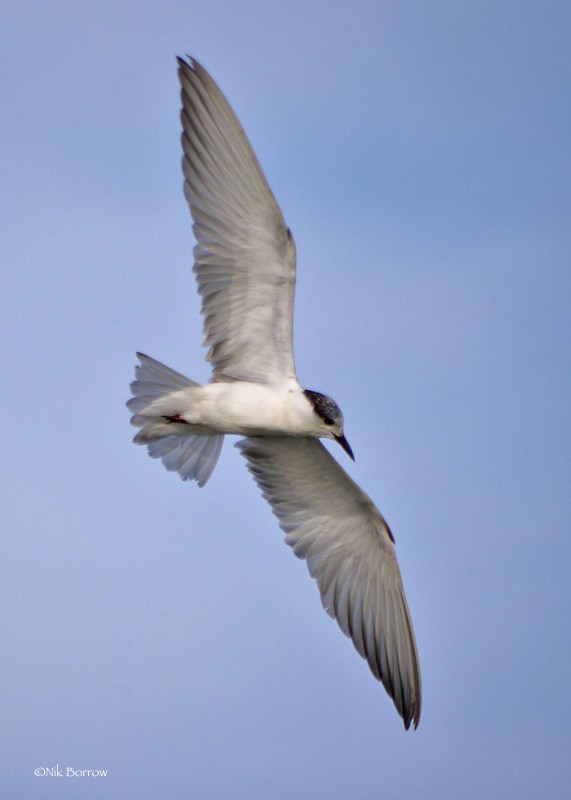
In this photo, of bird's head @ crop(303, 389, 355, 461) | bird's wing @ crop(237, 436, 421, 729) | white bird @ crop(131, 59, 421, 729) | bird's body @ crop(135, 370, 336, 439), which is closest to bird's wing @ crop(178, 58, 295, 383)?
white bird @ crop(131, 59, 421, 729)

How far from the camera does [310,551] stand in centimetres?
1213

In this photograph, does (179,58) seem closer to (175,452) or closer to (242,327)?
(242,327)

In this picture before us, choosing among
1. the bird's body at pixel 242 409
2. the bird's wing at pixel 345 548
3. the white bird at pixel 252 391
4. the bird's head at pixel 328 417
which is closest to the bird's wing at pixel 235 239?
the white bird at pixel 252 391

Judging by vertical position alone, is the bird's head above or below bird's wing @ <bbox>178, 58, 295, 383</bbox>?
below

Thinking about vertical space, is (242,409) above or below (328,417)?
above

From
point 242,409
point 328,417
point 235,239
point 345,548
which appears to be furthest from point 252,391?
point 345,548

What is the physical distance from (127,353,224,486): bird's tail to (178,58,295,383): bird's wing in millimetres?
563

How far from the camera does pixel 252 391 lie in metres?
10.9

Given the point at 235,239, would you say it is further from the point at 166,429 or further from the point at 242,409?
the point at 166,429

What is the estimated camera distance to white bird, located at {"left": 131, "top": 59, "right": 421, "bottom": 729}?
10688 mm

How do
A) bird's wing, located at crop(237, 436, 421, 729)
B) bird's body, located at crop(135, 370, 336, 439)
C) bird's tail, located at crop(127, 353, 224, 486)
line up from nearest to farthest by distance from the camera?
1. bird's body, located at crop(135, 370, 336, 439)
2. bird's tail, located at crop(127, 353, 224, 486)
3. bird's wing, located at crop(237, 436, 421, 729)

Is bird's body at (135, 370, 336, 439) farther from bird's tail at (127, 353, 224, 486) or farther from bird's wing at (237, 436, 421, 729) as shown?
bird's wing at (237, 436, 421, 729)

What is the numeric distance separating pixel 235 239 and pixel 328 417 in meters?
1.58

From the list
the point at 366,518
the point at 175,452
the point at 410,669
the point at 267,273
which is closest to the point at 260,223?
the point at 267,273
